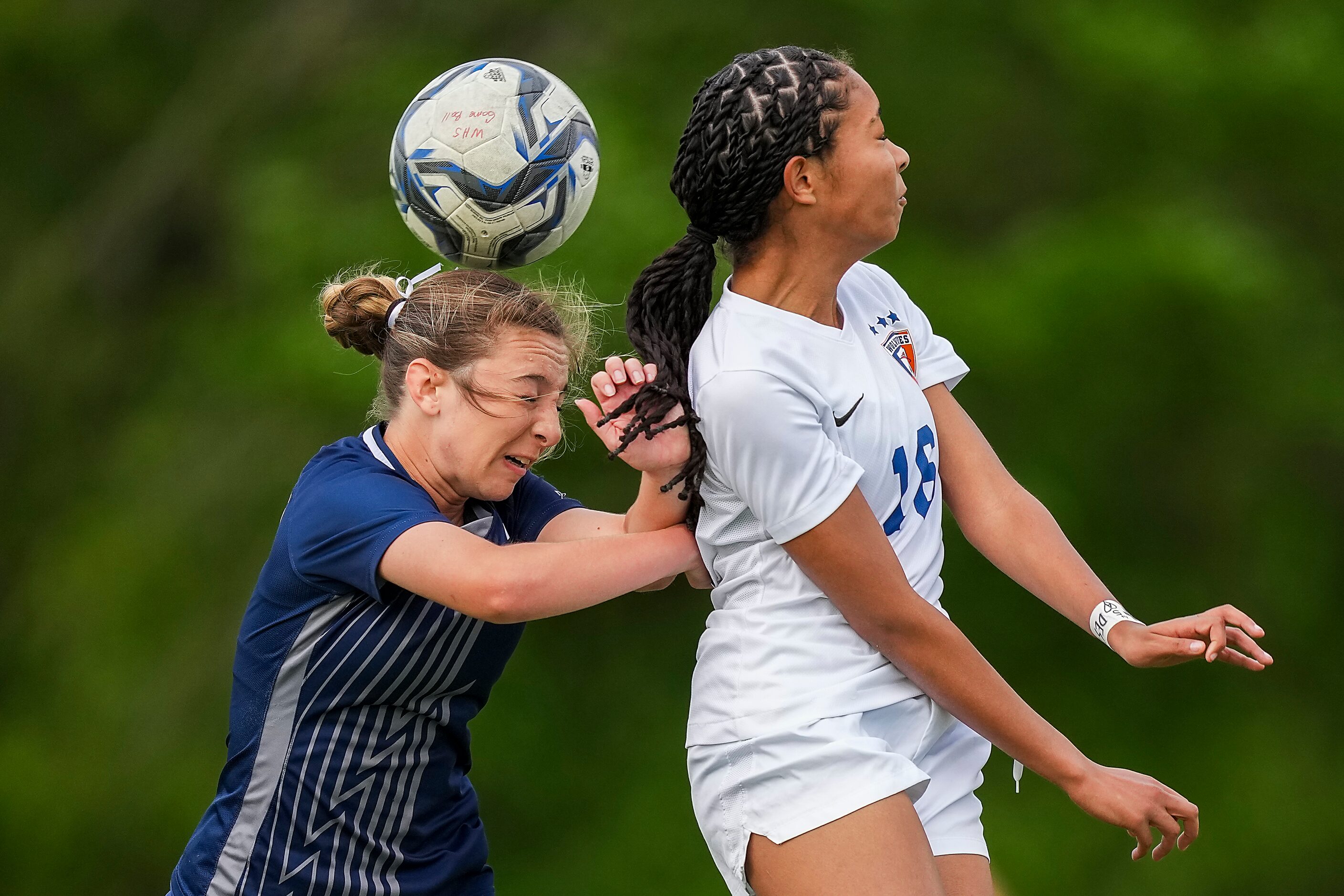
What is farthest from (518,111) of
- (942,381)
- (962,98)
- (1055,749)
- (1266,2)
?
(1266,2)

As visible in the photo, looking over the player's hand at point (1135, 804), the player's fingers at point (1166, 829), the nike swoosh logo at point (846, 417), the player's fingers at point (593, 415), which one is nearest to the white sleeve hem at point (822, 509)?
the nike swoosh logo at point (846, 417)

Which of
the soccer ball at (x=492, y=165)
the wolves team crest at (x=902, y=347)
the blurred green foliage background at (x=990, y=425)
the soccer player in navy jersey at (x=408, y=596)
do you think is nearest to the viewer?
the soccer player in navy jersey at (x=408, y=596)

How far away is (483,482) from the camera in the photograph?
258cm

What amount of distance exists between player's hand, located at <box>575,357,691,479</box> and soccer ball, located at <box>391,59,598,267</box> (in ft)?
1.69

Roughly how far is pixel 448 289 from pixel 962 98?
13.7 ft

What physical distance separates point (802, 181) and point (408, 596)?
90cm

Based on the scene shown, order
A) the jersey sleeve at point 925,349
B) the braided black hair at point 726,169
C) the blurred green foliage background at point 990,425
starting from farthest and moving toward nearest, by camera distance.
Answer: the blurred green foliage background at point 990,425 < the jersey sleeve at point 925,349 < the braided black hair at point 726,169

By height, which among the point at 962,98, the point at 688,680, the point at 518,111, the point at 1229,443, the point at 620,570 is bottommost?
the point at 688,680

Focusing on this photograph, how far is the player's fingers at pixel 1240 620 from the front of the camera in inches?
88.6

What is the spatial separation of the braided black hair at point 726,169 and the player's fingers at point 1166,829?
2.70 ft

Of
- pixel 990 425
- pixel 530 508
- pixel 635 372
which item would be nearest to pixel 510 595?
pixel 635 372

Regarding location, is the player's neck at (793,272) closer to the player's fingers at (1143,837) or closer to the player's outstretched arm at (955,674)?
the player's outstretched arm at (955,674)

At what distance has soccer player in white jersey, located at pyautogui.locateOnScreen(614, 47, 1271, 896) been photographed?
2197 mm

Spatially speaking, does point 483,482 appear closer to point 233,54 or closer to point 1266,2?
point 1266,2
